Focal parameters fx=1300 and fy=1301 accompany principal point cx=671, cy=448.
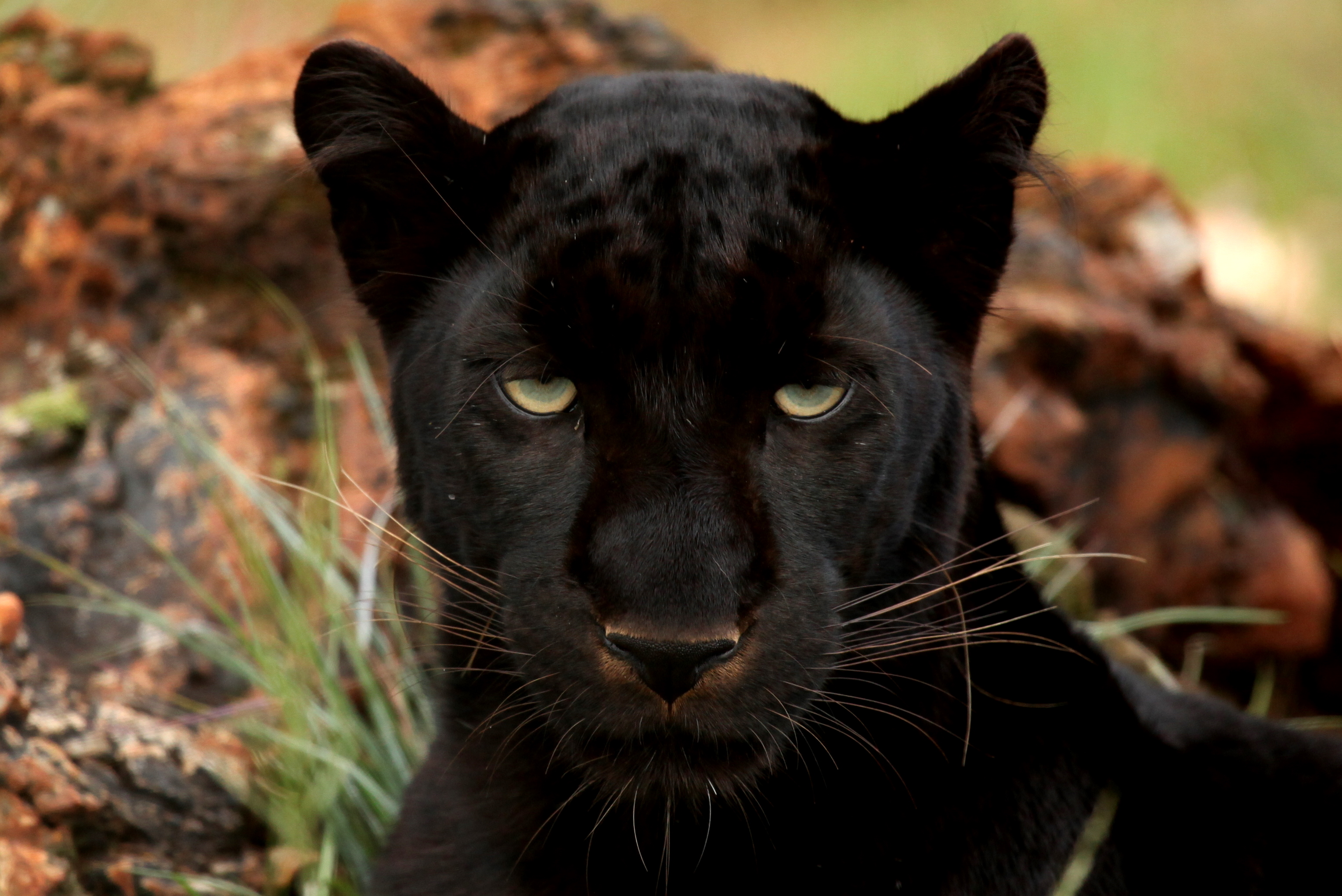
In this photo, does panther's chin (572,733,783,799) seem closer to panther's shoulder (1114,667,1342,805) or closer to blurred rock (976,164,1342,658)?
panther's shoulder (1114,667,1342,805)

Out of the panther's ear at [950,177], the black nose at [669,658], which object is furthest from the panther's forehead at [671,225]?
the black nose at [669,658]

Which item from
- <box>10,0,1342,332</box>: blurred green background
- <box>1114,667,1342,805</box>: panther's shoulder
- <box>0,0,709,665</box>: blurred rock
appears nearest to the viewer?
<box>1114,667,1342,805</box>: panther's shoulder

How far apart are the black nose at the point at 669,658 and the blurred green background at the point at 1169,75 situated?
519 cm

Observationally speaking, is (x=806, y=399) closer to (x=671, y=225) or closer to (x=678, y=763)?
(x=671, y=225)

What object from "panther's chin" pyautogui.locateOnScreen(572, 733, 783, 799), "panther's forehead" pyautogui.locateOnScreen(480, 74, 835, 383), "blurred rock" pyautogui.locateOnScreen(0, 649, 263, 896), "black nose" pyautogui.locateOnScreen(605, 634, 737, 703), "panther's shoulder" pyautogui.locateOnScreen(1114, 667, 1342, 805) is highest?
"panther's forehead" pyautogui.locateOnScreen(480, 74, 835, 383)

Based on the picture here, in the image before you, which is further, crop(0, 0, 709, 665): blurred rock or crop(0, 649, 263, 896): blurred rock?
crop(0, 0, 709, 665): blurred rock

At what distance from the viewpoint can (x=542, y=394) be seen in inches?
92.6

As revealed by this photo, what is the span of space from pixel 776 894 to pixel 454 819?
732 millimetres

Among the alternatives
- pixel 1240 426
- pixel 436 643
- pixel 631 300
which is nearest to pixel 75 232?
pixel 436 643

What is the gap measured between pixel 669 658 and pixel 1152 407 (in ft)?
11.8

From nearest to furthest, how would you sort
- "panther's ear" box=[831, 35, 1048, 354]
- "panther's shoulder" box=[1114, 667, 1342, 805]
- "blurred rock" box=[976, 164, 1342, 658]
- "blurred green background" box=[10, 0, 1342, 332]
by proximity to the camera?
"panther's ear" box=[831, 35, 1048, 354] → "panther's shoulder" box=[1114, 667, 1342, 805] → "blurred rock" box=[976, 164, 1342, 658] → "blurred green background" box=[10, 0, 1342, 332]

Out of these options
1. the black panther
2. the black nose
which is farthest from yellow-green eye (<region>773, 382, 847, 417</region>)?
the black nose

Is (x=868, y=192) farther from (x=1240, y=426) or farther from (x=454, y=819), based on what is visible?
(x=1240, y=426)

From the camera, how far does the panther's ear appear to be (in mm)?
2479
